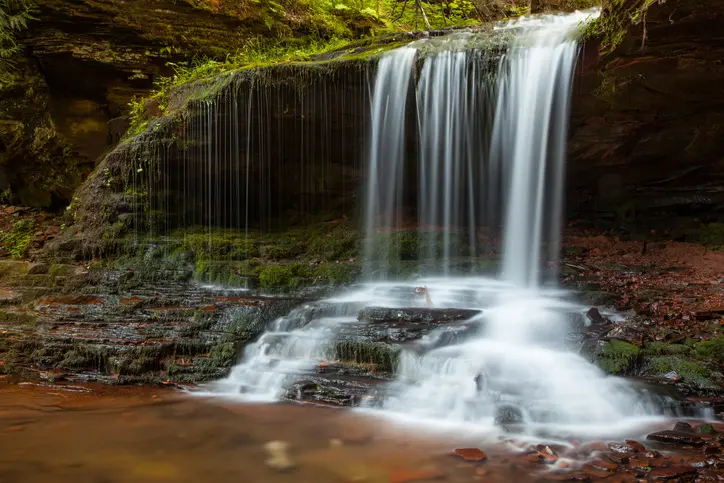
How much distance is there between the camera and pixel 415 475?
3590 mm

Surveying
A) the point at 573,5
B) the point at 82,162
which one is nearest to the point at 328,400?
the point at 82,162

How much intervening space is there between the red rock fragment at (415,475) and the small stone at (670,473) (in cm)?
142

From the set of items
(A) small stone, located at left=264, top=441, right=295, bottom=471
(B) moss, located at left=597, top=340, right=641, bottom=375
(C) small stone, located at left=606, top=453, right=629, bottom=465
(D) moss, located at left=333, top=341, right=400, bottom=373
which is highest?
(B) moss, located at left=597, top=340, right=641, bottom=375

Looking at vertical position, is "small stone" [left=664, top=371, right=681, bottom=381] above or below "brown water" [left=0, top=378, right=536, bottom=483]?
above

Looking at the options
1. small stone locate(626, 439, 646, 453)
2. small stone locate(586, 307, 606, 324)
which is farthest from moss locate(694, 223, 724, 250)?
small stone locate(626, 439, 646, 453)

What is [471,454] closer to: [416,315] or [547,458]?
[547,458]

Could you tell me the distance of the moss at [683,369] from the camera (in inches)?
184

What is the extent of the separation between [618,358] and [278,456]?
347 centimetres

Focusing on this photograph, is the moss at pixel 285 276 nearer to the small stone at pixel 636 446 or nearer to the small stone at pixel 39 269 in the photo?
the small stone at pixel 39 269

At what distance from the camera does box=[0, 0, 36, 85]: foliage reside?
33.9 feet

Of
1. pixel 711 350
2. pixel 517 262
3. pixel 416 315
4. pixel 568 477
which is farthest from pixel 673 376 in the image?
Result: pixel 517 262

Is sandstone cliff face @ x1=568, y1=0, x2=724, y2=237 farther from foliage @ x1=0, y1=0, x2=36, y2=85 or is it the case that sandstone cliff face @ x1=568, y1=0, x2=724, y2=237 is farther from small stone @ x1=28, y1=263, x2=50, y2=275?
foliage @ x1=0, y1=0, x2=36, y2=85

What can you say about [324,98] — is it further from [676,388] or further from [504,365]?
[676,388]

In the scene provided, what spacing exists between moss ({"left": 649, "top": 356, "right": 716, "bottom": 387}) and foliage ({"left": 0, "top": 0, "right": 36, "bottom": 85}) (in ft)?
41.7
